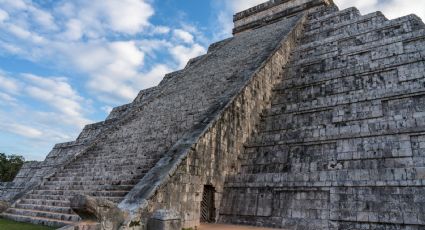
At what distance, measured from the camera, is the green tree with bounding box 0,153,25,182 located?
35.3 meters

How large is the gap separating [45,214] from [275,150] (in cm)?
598

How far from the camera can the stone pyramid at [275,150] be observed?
6.47 meters

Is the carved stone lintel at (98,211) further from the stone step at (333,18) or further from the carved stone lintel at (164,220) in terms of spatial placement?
the stone step at (333,18)

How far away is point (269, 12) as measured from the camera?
20703mm

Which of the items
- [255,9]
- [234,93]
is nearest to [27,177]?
[234,93]

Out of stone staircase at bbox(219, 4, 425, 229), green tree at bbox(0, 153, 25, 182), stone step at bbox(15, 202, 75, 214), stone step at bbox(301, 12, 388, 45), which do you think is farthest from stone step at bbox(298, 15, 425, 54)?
green tree at bbox(0, 153, 25, 182)

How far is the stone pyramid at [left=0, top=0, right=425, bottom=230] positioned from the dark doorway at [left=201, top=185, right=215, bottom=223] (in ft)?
0.08

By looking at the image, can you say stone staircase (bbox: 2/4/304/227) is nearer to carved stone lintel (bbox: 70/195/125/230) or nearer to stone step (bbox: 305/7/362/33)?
carved stone lintel (bbox: 70/195/125/230)

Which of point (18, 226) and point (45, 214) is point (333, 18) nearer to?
point (45, 214)

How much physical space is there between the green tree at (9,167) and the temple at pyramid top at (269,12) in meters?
29.1

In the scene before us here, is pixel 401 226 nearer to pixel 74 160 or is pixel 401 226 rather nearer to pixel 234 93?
pixel 234 93

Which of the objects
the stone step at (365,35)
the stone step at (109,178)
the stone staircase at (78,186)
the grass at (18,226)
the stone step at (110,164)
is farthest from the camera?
the stone step at (365,35)

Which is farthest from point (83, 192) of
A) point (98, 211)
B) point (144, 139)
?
point (98, 211)

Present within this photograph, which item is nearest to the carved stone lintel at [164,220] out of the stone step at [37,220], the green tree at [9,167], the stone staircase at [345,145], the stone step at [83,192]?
the stone step at [83,192]
